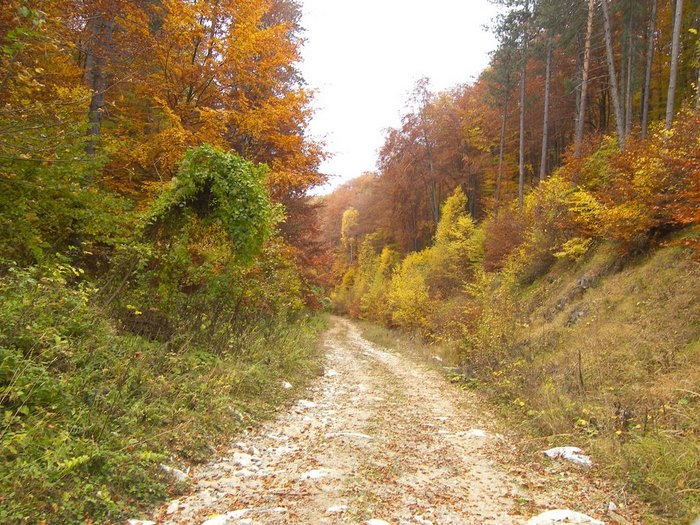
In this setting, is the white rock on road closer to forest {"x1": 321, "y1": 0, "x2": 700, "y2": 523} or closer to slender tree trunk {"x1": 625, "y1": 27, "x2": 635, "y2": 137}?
forest {"x1": 321, "y1": 0, "x2": 700, "y2": 523}

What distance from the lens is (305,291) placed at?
17.1 m

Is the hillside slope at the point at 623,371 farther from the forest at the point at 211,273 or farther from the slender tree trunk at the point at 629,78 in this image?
the slender tree trunk at the point at 629,78

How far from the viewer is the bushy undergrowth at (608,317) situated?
191 inches

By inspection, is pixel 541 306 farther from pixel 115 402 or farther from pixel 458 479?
pixel 115 402

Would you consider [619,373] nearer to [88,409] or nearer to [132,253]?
[88,409]

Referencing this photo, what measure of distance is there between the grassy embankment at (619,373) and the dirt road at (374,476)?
616 mm

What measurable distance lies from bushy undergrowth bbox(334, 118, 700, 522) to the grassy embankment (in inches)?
1.0

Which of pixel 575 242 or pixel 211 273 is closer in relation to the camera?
pixel 211 273

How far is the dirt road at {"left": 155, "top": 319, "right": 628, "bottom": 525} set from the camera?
3.40 m

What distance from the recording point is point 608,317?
31.4 ft

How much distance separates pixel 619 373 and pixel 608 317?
10.0ft

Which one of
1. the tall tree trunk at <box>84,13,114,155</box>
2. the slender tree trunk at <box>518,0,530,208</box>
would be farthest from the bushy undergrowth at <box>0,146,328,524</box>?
the slender tree trunk at <box>518,0,530,208</box>

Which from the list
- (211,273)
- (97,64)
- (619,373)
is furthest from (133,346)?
(619,373)

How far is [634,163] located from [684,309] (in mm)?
3927
